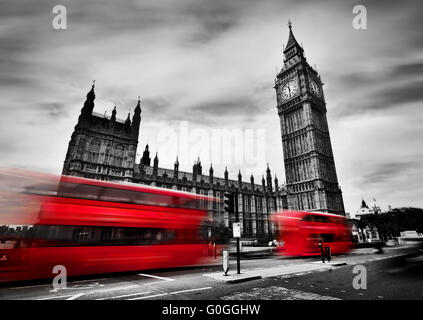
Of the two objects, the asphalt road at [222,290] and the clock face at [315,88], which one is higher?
the clock face at [315,88]

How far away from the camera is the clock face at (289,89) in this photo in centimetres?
5903

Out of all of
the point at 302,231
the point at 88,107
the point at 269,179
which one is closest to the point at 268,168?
the point at 269,179

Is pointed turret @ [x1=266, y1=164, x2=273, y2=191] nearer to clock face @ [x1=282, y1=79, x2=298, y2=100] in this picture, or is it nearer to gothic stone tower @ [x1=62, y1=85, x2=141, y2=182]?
clock face @ [x1=282, y1=79, x2=298, y2=100]

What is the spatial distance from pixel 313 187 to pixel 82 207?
53565 mm

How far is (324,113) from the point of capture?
60750mm

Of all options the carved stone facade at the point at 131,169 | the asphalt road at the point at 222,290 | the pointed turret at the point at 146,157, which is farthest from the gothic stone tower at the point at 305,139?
the asphalt road at the point at 222,290

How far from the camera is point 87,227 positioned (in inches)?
286

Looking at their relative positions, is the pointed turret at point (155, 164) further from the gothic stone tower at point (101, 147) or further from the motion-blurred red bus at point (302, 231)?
the motion-blurred red bus at point (302, 231)

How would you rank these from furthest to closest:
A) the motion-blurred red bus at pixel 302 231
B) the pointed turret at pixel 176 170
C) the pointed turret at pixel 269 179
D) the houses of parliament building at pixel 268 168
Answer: the pointed turret at pixel 269 179
the pointed turret at pixel 176 170
the houses of parliament building at pixel 268 168
the motion-blurred red bus at pixel 302 231

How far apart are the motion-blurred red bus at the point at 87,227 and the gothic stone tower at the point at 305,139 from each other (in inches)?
1915

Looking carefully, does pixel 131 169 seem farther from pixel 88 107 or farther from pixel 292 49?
pixel 292 49

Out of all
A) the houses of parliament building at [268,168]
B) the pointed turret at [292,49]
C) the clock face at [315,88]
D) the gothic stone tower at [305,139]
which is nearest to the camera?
the houses of parliament building at [268,168]

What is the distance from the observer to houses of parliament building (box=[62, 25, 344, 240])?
131 ft
